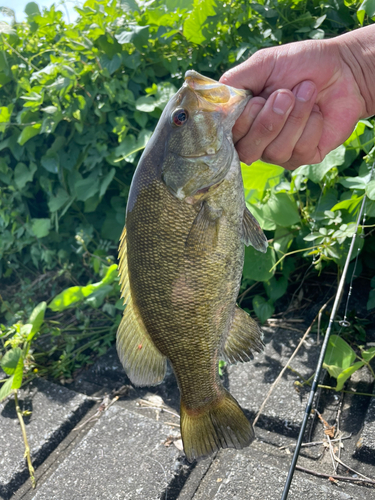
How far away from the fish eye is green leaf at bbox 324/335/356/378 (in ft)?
4.69

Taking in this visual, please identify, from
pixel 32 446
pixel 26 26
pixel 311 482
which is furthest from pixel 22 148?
pixel 311 482

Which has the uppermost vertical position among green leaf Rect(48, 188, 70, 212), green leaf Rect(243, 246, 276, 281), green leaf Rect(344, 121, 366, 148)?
green leaf Rect(344, 121, 366, 148)

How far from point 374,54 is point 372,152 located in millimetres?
636

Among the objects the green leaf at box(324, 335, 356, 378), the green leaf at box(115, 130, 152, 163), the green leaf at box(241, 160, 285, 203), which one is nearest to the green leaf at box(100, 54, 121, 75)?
the green leaf at box(115, 130, 152, 163)

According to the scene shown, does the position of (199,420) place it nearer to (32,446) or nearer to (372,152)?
(32,446)

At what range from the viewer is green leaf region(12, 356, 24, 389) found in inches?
99.5

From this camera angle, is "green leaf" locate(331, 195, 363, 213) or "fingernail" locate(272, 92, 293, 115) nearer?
"fingernail" locate(272, 92, 293, 115)

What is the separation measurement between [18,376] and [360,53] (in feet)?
8.48

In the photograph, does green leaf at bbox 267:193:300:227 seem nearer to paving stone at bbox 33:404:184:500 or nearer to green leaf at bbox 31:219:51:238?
paving stone at bbox 33:404:184:500

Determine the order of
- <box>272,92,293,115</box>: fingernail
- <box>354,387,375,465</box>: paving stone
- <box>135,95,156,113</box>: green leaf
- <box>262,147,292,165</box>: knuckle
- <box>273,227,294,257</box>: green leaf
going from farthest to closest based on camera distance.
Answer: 1. <box>135,95,156,113</box>: green leaf
2. <box>273,227,294,257</box>: green leaf
3. <box>354,387,375,465</box>: paving stone
4. <box>262,147,292,165</box>: knuckle
5. <box>272,92,293,115</box>: fingernail

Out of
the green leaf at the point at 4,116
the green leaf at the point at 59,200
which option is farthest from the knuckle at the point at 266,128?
the green leaf at the point at 4,116

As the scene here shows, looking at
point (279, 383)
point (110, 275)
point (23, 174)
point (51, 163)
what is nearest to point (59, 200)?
point (51, 163)

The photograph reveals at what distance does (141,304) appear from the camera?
4.54 feet

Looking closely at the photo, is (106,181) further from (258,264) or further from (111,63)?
(258,264)
